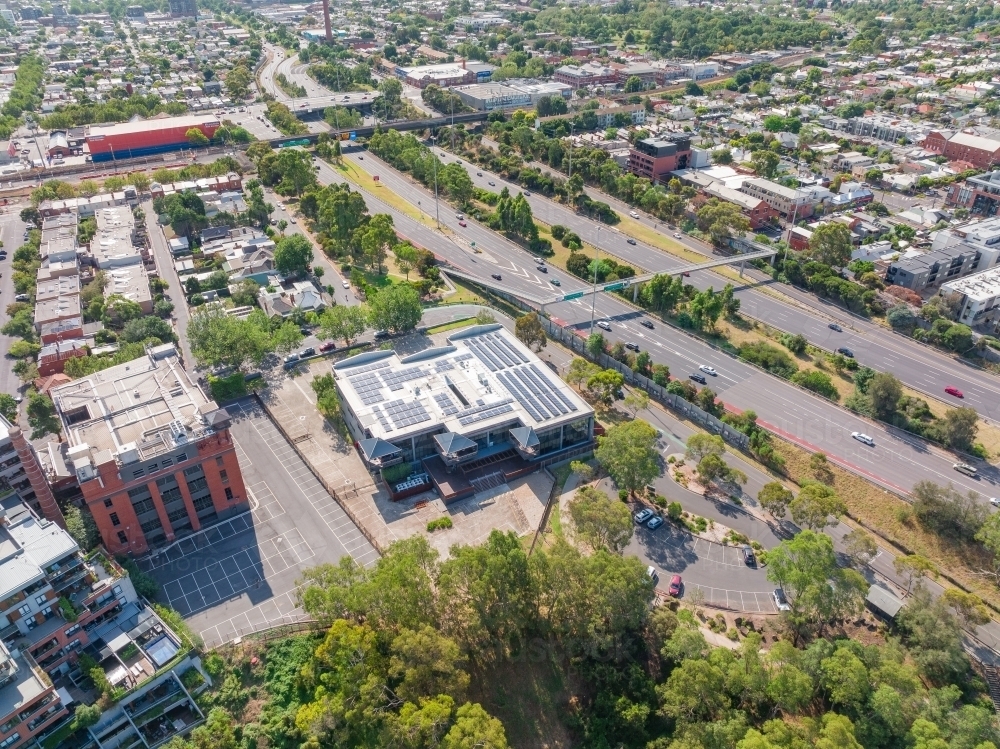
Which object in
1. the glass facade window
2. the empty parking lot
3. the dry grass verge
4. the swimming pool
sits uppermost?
the swimming pool

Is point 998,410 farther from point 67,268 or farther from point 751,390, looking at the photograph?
point 67,268

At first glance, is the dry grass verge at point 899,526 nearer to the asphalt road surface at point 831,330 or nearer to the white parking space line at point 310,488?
the asphalt road surface at point 831,330

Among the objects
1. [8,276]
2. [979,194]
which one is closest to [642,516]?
[8,276]

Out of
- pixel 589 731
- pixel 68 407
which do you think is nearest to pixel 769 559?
pixel 589 731

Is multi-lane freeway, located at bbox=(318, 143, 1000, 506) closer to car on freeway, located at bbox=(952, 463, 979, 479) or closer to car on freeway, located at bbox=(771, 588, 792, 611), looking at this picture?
car on freeway, located at bbox=(952, 463, 979, 479)

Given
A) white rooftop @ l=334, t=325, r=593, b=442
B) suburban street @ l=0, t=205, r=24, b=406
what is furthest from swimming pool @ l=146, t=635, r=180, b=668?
suburban street @ l=0, t=205, r=24, b=406

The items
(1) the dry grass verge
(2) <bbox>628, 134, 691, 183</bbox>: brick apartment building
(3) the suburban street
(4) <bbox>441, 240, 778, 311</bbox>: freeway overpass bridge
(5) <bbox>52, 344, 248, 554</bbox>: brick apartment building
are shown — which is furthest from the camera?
(2) <bbox>628, 134, 691, 183</bbox>: brick apartment building

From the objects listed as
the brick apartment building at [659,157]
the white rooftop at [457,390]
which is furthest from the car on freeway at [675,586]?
the brick apartment building at [659,157]
